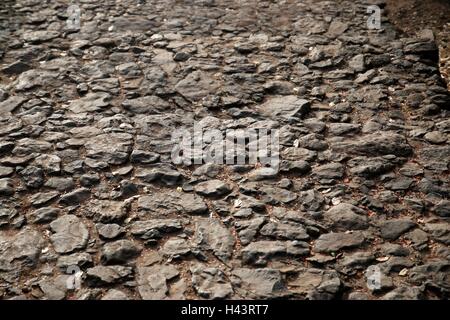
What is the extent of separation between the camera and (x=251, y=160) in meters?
4.47

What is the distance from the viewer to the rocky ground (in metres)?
3.46

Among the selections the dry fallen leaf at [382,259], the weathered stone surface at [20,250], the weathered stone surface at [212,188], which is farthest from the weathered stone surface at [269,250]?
the weathered stone surface at [20,250]

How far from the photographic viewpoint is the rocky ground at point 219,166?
346 centimetres

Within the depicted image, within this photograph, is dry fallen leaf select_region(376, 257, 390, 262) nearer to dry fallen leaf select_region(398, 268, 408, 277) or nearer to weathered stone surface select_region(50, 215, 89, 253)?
dry fallen leaf select_region(398, 268, 408, 277)

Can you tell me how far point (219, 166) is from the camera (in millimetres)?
4414

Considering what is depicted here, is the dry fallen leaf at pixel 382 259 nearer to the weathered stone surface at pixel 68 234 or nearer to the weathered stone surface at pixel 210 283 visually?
the weathered stone surface at pixel 210 283

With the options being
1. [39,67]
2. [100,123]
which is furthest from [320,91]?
[39,67]

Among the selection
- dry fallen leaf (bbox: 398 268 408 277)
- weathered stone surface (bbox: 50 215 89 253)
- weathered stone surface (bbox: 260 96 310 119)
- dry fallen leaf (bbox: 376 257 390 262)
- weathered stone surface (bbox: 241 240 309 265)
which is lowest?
dry fallen leaf (bbox: 398 268 408 277)

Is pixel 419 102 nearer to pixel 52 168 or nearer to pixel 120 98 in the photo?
pixel 120 98

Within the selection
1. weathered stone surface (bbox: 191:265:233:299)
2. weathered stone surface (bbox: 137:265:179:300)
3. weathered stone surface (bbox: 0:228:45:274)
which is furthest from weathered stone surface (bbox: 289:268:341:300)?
weathered stone surface (bbox: 0:228:45:274)

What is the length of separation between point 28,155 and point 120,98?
47.3 inches

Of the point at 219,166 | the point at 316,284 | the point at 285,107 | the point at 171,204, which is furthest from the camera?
the point at 285,107

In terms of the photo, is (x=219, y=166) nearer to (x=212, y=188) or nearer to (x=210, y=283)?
(x=212, y=188)

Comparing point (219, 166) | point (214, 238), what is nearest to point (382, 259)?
point (214, 238)
